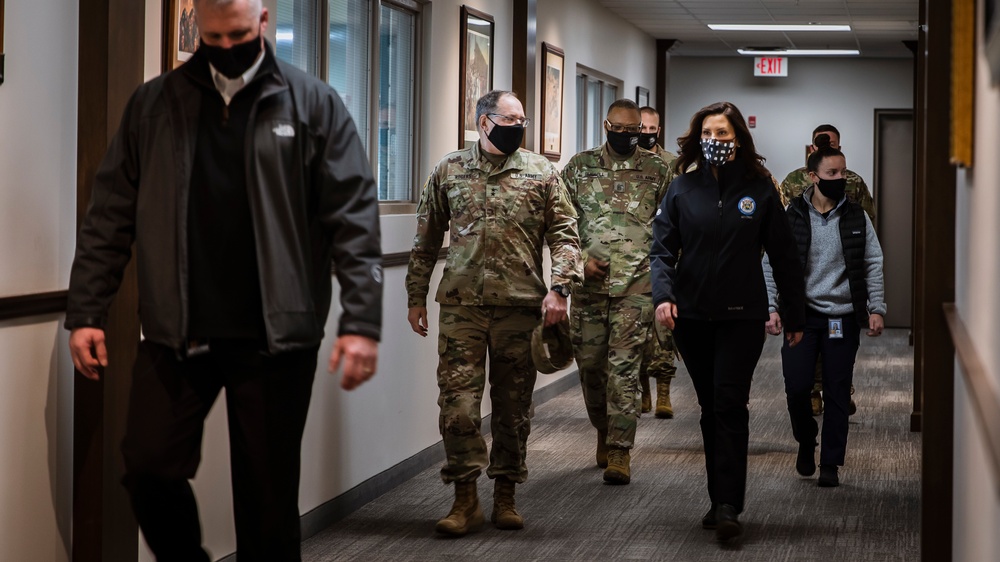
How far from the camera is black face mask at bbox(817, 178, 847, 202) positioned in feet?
17.7

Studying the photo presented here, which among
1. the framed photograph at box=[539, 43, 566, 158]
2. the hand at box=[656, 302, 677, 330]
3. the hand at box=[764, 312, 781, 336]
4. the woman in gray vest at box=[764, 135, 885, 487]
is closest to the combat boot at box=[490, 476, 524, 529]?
the hand at box=[656, 302, 677, 330]

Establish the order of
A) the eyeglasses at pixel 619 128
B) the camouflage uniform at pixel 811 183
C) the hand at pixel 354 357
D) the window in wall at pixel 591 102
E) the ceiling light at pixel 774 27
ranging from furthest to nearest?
the ceiling light at pixel 774 27 → the window in wall at pixel 591 102 → the camouflage uniform at pixel 811 183 → the eyeglasses at pixel 619 128 → the hand at pixel 354 357

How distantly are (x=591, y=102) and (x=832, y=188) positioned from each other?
5562 millimetres

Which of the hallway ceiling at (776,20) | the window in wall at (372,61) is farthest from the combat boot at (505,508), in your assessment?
the hallway ceiling at (776,20)

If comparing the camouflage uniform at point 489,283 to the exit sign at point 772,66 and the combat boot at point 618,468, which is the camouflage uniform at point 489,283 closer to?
the combat boot at point 618,468

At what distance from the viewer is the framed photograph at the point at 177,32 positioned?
146 inches

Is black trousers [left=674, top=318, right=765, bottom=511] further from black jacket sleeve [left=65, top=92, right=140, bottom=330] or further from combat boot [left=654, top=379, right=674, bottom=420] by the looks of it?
combat boot [left=654, top=379, right=674, bottom=420]

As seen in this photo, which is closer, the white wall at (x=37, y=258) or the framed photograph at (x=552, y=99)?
the white wall at (x=37, y=258)

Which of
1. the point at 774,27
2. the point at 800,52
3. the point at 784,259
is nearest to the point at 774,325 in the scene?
the point at 784,259

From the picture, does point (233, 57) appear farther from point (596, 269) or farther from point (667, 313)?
point (596, 269)

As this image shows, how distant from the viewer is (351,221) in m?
2.74

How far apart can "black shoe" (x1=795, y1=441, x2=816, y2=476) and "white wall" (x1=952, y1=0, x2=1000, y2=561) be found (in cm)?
260

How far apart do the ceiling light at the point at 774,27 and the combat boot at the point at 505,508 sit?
312 inches

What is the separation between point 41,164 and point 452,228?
1.82m
